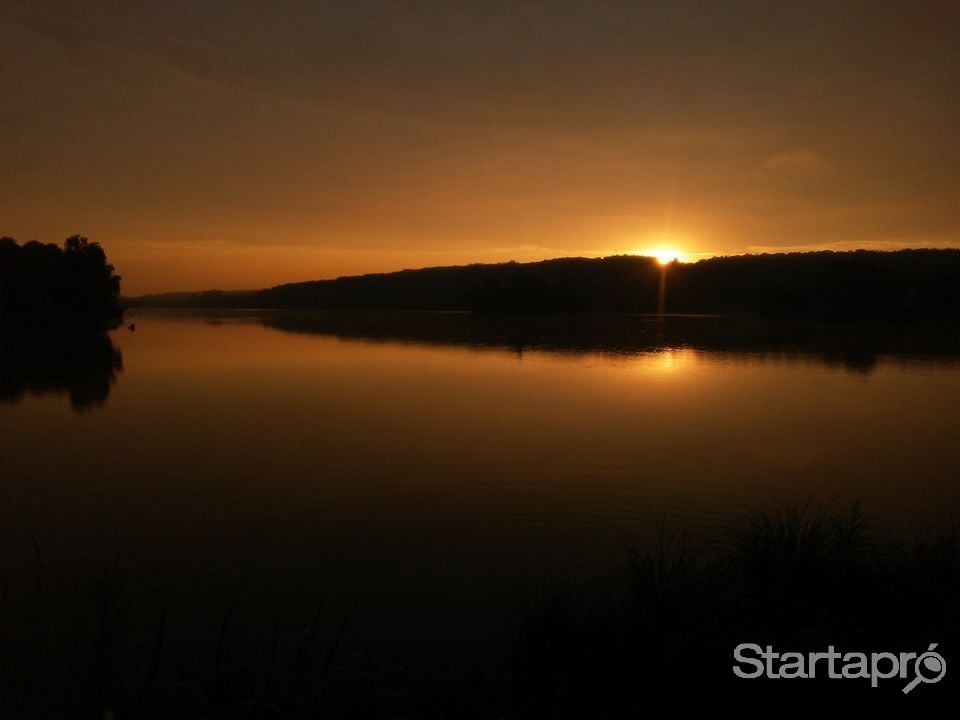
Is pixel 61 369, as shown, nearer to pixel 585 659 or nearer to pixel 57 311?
pixel 585 659

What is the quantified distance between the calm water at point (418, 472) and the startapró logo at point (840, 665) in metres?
3.52

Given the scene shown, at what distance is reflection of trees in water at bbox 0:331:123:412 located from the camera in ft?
90.8

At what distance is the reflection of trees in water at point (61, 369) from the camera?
90.8ft

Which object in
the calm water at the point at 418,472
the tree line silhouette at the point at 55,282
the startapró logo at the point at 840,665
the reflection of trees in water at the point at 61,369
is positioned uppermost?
the tree line silhouette at the point at 55,282

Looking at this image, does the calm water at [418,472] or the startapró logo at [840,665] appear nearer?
the startapró logo at [840,665]

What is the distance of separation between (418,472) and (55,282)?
76887mm

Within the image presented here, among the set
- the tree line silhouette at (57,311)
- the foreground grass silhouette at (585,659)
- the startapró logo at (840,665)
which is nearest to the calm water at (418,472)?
the foreground grass silhouette at (585,659)

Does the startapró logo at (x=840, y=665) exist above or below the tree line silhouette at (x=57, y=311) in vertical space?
below

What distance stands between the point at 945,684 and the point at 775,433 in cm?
1504

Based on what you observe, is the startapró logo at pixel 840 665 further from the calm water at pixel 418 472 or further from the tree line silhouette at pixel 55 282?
the tree line silhouette at pixel 55 282

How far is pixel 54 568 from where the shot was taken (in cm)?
954

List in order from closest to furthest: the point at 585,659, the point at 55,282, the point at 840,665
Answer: the point at 840,665 < the point at 585,659 < the point at 55,282

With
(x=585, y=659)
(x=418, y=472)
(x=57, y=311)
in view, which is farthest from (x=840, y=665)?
(x=57, y=311)

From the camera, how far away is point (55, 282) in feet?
249
